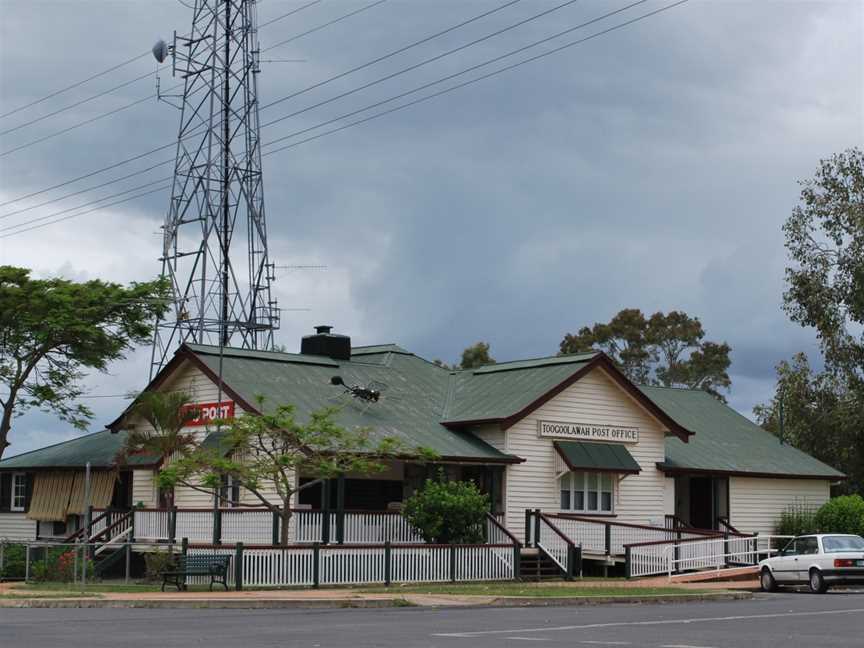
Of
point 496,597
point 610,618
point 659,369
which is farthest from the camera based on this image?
point 659,369

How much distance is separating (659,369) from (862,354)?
34.4 metres

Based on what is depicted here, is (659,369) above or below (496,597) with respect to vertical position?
above

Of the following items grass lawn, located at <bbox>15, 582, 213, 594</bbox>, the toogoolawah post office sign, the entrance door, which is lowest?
grass lawn, located at <bbox>15, 582, 213, 594</bbox>

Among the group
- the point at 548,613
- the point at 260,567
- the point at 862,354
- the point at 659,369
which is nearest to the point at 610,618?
the point at 548,613

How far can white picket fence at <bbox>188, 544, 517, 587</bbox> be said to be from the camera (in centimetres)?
3183

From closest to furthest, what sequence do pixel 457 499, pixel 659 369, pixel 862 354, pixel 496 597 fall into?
pixel 496 597, pixel 457 499, pixel 862 354, pixel 659 369

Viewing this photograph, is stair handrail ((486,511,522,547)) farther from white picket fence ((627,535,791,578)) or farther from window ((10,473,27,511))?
window ((10,473,27,511))

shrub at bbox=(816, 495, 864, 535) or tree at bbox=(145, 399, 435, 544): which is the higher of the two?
tree at bbox=(145, 399, 435, 544)

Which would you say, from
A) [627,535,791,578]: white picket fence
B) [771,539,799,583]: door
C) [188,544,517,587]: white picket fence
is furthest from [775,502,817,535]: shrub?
[188,544,517,587]: white picket fence

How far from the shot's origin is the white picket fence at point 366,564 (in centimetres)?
3183

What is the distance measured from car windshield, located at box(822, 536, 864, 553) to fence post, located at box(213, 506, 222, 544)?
49.0 feet

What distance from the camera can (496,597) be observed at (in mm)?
27844

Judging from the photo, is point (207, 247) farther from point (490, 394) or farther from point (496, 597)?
point (496, 597)

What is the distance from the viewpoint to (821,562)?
32.8 meters
